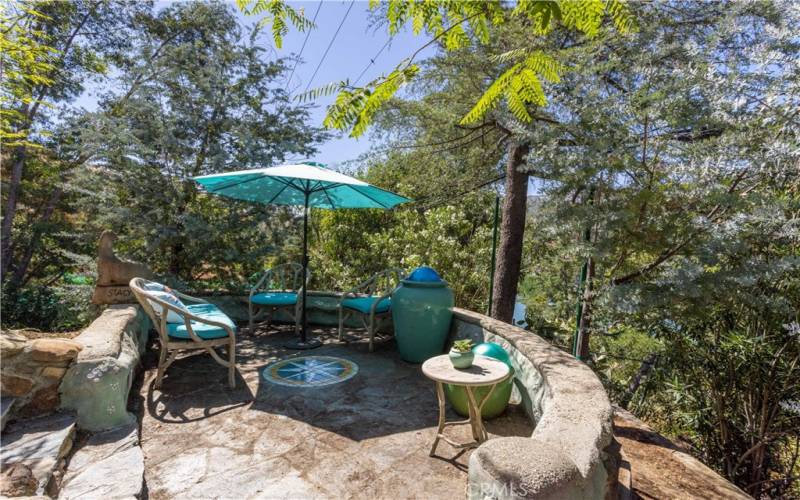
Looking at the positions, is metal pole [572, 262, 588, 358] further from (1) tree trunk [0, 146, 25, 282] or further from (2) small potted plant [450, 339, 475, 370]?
(1) tree trunk [0, 146, 25, 282]

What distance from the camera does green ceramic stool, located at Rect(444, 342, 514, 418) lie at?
261 cm

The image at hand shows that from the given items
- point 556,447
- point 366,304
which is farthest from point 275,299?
point 556,447

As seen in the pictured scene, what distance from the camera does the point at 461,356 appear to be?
2264mm

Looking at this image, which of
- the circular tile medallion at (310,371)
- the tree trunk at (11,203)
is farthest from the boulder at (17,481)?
the tree trunk at (11,203)

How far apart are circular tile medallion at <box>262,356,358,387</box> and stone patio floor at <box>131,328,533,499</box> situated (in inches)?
4.1

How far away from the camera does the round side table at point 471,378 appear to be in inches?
83.6

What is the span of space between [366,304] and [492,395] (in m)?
2.01

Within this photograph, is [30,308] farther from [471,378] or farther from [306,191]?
[471,378]

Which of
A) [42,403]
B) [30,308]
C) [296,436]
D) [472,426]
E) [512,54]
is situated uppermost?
[512,54]

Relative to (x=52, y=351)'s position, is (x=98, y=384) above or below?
below

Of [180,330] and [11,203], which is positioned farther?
[11,203]

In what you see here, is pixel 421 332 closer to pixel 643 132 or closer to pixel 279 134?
pixel 643 132

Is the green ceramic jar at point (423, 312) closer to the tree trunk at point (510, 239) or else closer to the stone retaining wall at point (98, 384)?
the tree trunk at point (510, 239)

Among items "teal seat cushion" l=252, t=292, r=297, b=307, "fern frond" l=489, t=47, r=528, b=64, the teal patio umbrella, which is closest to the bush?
"teal seat cushion" l=252, t=292, r=297, b=307
